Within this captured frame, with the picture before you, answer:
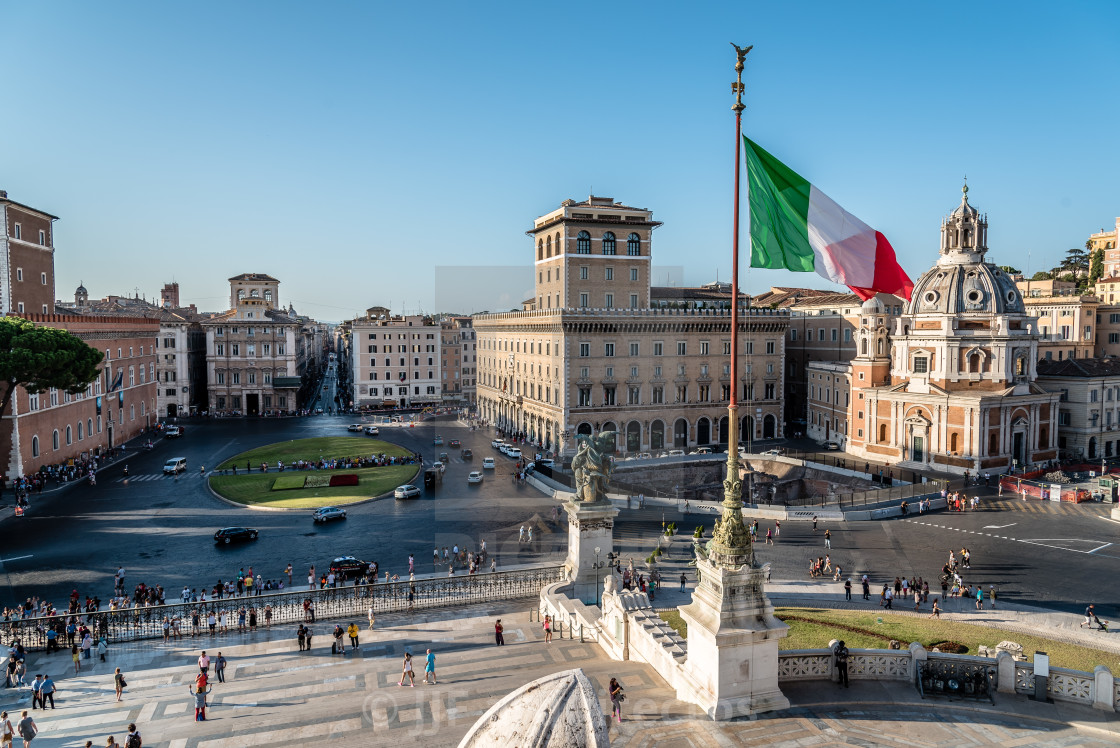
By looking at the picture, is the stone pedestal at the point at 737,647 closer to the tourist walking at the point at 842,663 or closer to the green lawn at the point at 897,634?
the tourist walking at the point at 842,663

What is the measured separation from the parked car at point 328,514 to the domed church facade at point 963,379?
37.0 meters

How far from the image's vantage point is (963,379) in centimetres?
5072

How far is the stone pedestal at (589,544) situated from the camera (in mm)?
21891

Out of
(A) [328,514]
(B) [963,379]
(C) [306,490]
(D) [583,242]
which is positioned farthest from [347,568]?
(B) [963,379]

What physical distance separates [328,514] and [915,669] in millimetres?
29606

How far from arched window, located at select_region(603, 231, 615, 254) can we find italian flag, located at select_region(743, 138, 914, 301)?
4501 cm

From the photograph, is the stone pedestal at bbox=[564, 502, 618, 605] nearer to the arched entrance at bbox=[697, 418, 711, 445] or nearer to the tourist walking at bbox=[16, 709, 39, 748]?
the tourist walking at bbox=[16, 709, 39, 748]

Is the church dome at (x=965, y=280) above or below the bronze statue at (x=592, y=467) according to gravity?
above

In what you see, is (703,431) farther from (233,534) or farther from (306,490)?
(233,534)

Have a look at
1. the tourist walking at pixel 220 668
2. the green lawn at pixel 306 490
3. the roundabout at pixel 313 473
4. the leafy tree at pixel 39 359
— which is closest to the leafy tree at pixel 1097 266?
the roundabout at pixel 313 473

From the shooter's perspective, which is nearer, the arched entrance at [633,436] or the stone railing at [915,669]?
the stone railing at [915,669]

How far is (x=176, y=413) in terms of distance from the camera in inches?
3150

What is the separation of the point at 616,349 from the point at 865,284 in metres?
41.8

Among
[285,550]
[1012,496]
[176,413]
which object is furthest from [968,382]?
[176,413]
